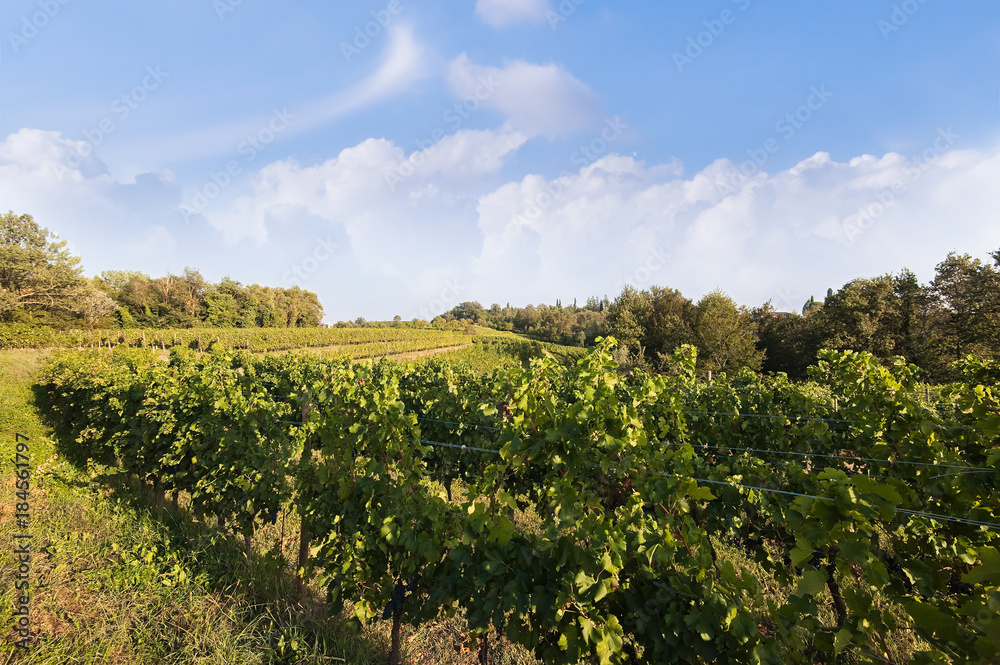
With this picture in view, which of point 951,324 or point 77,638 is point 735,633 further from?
point 951,324

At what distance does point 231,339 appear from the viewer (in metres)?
36.4

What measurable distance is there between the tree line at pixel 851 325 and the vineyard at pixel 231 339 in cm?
1985

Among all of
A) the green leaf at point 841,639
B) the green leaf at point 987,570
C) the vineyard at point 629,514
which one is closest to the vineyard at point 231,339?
the vineyard at point 629,514

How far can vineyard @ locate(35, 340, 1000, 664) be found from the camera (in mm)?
1755

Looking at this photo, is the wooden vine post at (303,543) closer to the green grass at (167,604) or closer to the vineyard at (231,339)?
the green grass at (167,604)

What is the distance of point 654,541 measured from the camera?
7.00 feet

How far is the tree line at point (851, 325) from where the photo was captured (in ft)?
75.6

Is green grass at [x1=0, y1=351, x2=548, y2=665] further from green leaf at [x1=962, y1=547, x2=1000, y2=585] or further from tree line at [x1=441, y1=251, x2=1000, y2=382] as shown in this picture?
tree line at [x1=441, y1=251, x2=1000, y2=382]

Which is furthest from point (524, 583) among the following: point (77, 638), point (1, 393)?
point (1, 393)

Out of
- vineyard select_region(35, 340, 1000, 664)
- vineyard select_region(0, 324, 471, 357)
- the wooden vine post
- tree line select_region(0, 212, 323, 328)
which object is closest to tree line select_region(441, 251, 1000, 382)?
vineyard select_region(35, 340, 1000, 664)

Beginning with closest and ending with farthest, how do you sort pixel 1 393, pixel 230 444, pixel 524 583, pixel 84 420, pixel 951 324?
pixel 524 583
pixel 230 444
pixel 84 420
pixel 1 393
pixel 951 324

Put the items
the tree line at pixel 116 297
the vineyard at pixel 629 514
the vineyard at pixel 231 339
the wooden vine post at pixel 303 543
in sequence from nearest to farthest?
the vineyard at pixel 629 514 → the wooden vine post at pixel 303 543 → the vineyard at pixel 231 339 → the tree line at pixel 116 297

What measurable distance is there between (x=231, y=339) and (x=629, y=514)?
140 ft

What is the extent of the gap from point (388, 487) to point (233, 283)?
63.4 m
